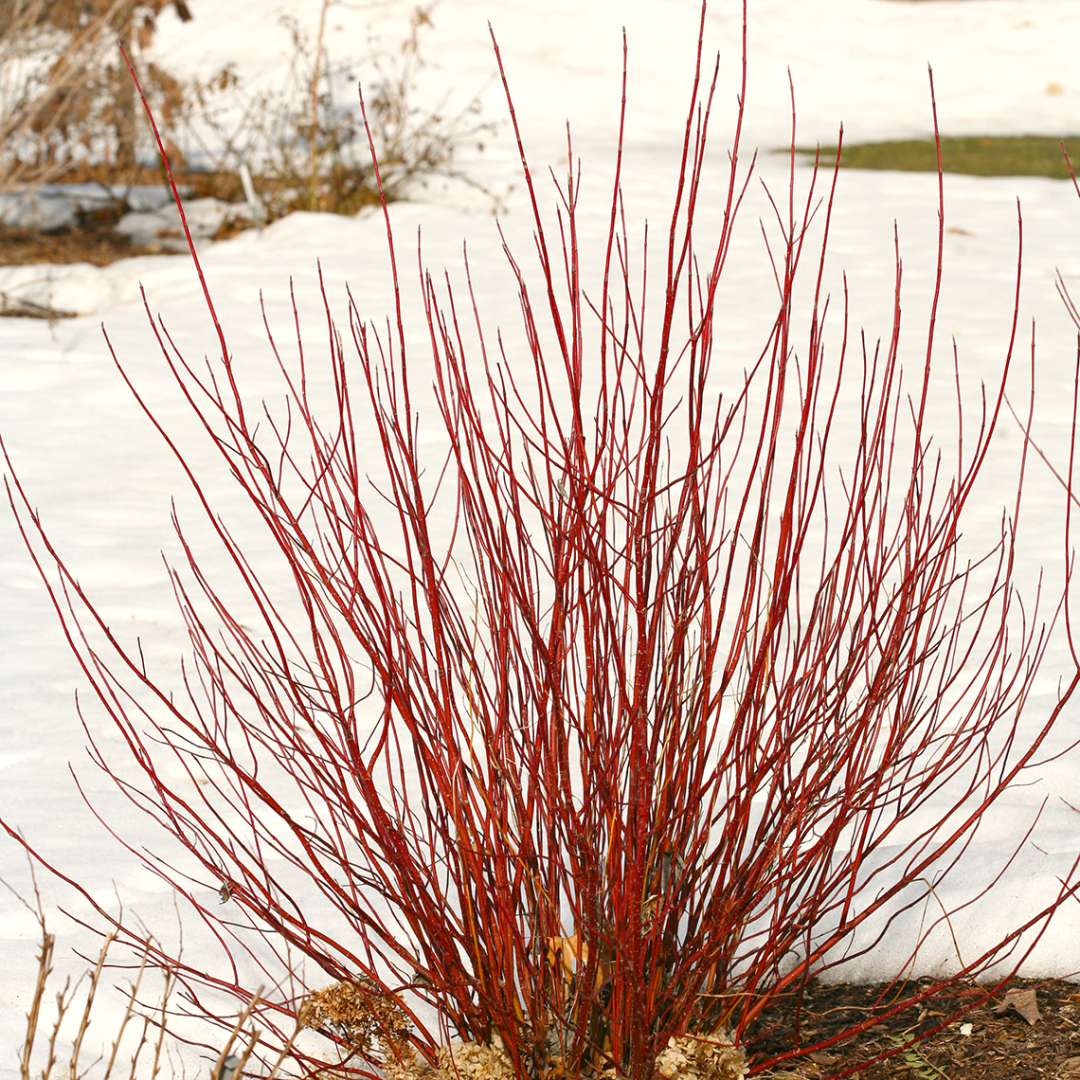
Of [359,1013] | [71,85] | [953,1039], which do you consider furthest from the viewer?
[71,85]

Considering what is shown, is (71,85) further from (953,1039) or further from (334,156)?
(953,1039)

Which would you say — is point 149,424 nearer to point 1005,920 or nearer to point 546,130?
point 1005,920

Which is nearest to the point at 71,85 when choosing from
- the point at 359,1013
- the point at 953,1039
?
the point at 359,1013

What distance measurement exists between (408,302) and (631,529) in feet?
18.6

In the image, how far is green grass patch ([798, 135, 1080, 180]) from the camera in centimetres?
980

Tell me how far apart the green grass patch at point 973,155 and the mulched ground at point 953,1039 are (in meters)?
7.95

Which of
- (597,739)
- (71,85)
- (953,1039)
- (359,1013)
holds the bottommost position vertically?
(953,1039)

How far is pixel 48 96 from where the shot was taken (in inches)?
262

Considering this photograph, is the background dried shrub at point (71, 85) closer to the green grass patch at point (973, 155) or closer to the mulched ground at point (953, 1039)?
the green grass patch at point (973, 155)

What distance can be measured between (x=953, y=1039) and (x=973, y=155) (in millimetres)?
9422

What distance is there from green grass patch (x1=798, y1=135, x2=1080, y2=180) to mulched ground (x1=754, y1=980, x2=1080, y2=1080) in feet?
26.1

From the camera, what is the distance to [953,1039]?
7.29ft

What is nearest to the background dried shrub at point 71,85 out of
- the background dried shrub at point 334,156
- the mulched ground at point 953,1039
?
the background dried shrub at point 334,156

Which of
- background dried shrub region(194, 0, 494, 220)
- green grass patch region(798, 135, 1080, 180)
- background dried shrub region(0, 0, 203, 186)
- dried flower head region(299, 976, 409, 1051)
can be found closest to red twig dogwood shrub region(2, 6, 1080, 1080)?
dried flower head region(299, 976, 409, 1051)
